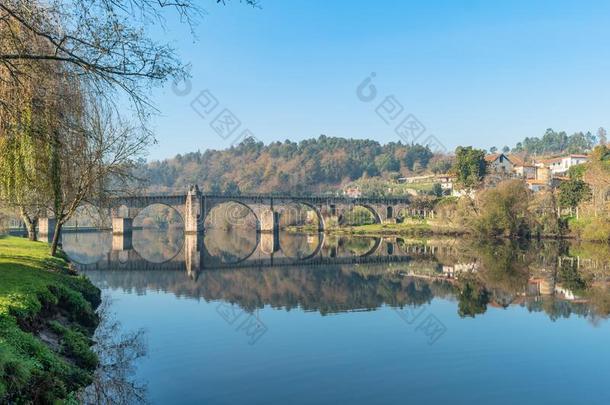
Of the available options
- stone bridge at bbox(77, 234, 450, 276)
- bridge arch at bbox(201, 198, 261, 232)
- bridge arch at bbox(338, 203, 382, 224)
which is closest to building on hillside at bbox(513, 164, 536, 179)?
bridge arch at bbox(338, 203, 382, 224)

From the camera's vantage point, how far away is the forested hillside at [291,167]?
151m

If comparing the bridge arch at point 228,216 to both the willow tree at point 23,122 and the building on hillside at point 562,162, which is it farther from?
the willow tree at point 23,122

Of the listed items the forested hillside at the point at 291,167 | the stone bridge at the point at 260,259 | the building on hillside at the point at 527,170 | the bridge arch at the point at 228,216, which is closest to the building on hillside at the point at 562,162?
the building on hillside at the point at 527,170

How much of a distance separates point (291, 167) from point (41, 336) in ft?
496

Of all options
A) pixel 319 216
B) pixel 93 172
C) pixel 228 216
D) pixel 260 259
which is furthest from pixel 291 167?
pixel 93 172

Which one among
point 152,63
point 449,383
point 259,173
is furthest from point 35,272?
point 259,173

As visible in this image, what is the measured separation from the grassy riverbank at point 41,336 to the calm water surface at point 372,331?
1738 millimetres

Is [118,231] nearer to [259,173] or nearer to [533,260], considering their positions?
[533,260]

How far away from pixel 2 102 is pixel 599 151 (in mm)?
87541

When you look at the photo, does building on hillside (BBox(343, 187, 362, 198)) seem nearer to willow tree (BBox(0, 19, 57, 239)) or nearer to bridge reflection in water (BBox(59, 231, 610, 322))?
bridge reflection in water (BBox(59, 231, 610, 322))

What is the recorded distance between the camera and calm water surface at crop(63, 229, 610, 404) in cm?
1246

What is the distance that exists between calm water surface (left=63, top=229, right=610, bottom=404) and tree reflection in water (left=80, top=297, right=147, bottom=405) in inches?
14.6

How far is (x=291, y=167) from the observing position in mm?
162625

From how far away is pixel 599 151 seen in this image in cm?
8062
